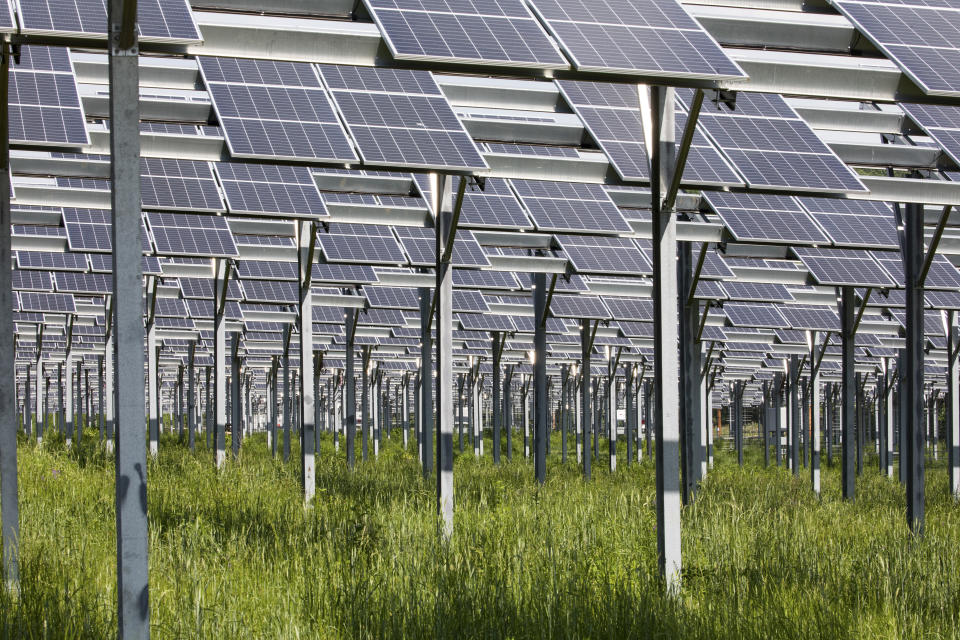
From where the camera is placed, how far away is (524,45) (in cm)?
977

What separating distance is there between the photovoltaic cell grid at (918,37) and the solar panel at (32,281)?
19.9 m

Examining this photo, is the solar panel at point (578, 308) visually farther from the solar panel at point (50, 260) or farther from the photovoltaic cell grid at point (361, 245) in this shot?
the solar panel at point (50, 260)

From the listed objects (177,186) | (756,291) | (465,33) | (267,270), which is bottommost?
(756,291)

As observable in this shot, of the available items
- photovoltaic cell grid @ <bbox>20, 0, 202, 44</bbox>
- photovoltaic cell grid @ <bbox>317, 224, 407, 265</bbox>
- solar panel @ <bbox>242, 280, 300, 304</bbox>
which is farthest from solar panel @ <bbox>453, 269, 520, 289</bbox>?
photovoltaic cell grid @ <bbox>20, 0, 202, 44</bbox>

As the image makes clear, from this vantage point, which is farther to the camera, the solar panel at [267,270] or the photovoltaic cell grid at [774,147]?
the solar panel at [267,270]

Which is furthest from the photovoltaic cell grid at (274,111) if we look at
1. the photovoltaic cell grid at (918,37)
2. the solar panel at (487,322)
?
the solar panel at (487,322)

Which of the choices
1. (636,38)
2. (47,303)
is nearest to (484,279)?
(47,303)

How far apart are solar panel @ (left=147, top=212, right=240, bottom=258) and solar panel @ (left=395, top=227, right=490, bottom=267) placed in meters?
3.22

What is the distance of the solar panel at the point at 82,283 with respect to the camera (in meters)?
25.6

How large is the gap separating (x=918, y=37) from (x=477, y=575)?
680 cm

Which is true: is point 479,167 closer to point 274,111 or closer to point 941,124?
point 274,111

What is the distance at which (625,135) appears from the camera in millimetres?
14711

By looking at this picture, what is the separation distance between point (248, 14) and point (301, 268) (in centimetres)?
796

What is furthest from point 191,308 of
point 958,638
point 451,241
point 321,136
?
point 958,638
